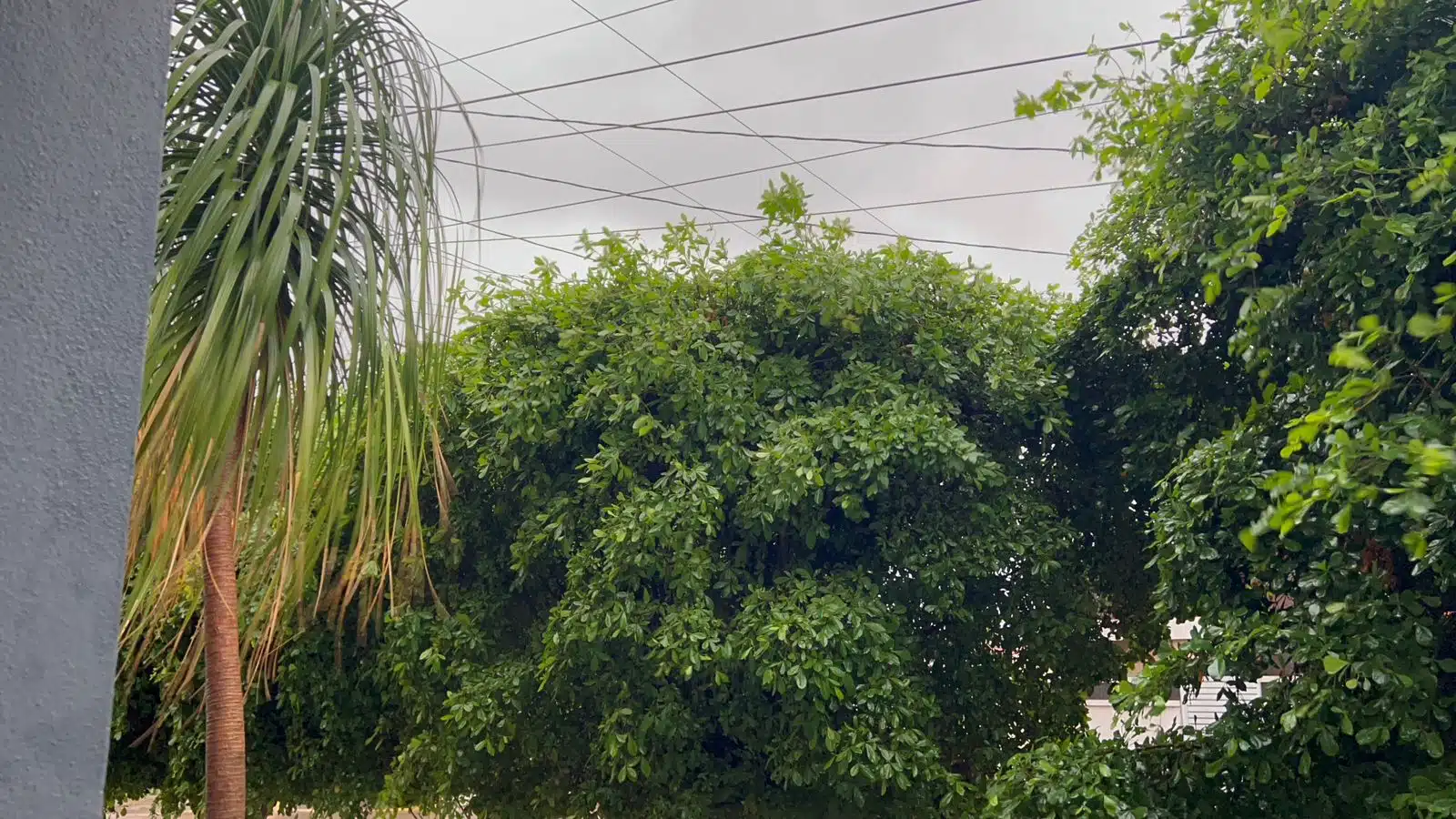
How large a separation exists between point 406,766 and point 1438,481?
372 centimetres

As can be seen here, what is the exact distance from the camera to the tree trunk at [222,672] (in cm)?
276

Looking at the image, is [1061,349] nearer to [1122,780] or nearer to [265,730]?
[1122,780]

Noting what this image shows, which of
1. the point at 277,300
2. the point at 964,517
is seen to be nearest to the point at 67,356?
the point at 277,300

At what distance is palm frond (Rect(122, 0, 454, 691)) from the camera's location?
2355mm

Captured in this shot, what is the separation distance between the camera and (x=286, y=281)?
106 inches

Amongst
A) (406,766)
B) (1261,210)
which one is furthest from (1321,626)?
(406,766)

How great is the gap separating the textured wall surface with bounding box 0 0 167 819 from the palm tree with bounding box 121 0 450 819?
1374 mm

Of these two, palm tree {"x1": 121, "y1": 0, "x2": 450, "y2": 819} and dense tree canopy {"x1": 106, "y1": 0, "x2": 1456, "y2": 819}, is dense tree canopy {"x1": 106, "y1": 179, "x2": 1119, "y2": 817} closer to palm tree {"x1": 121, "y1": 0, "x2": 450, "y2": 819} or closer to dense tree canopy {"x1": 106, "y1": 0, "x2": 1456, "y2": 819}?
dense tree canopy {"x1": 106, "y1": 0, "x2": 1456, "y2": 819}

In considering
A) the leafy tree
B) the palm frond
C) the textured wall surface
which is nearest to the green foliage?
the leafy tree

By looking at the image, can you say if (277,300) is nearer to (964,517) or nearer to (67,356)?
(67,356)

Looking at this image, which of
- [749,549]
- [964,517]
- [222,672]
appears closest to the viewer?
[222,672]

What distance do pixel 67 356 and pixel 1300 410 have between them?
290cm

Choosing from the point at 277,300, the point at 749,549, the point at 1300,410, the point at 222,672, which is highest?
the point at 277,300

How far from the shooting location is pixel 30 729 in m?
0.87
